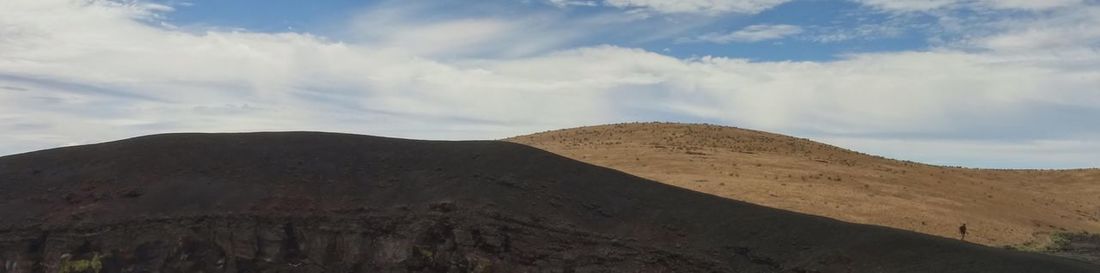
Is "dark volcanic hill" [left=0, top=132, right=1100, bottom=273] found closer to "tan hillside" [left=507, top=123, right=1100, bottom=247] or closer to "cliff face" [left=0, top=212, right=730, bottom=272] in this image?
"cliff face" [left=0, top=212, right=730, bottom=272]

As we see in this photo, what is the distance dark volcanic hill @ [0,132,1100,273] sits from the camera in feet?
66.4

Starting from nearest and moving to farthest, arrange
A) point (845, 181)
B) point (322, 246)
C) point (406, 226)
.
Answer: point (322, 246), point (406, 226), point (845, 181)

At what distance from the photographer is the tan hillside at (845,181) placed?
41.4m

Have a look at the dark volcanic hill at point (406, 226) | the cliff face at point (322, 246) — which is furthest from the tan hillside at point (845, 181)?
the cliff face at point (322, 246)

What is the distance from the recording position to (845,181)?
5078 centimetres

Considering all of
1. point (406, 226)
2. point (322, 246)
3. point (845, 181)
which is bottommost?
point (322, 246)

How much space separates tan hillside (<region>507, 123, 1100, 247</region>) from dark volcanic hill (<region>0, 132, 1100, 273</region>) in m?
19.6

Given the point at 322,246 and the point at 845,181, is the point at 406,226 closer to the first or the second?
the point at 322,246

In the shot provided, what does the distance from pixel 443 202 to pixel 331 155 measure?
5223 millimetres

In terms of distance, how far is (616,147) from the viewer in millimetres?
63062

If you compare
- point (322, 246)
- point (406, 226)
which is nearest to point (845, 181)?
point (406, 226)

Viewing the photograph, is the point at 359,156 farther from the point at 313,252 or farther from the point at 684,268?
the point at 684,268

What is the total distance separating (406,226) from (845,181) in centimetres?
3687

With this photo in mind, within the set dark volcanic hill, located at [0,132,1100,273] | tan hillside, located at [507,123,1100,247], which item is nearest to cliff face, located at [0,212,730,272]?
dark volcanic hill, located at [0,132,1100,273]
